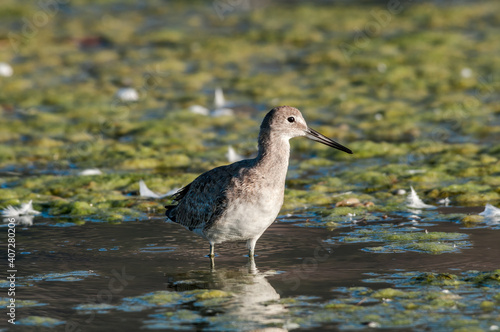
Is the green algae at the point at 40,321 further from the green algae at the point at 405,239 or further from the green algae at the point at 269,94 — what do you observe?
the green algae at the point at 269,94

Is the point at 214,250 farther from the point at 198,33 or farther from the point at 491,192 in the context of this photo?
the point at 198,33

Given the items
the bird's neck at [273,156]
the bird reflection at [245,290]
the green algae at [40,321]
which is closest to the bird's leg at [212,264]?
the bird reflection at [245,290]

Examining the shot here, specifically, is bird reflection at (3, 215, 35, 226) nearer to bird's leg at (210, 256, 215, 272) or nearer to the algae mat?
the algae mat

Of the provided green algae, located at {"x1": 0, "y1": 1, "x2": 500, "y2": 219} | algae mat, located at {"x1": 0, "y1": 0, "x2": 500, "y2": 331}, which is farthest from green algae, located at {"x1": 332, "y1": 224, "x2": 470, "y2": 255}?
green algae, located at {"x1": 0, "y1": 1, "x2": 500, "y2": 219}

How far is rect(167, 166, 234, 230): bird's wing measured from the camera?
7.10 meters

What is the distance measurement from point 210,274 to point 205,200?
0.74 meters

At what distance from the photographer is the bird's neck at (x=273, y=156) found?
7.16m

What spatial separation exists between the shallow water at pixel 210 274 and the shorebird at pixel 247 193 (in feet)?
1.04

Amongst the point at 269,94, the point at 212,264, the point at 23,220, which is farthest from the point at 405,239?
the point at 269,94

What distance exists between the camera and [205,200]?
23.9 feet

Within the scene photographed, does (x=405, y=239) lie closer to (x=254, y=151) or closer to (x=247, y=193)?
(x=247, y=193)

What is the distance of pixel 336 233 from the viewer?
802 centimetres

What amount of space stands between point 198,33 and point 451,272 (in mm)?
14102

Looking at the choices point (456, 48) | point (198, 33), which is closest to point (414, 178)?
point (456, 48)
